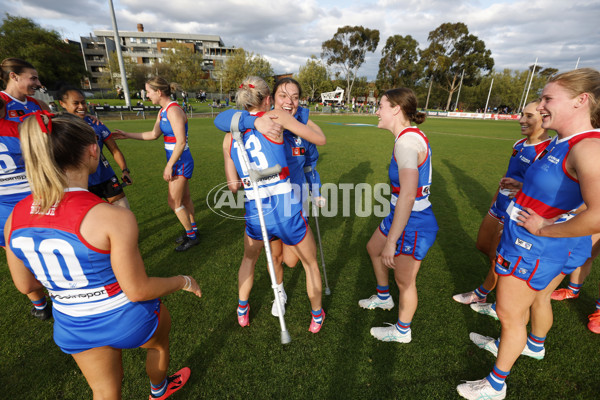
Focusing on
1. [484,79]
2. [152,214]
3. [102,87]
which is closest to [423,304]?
[152,214]

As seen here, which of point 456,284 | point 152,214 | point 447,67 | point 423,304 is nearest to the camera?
point 423,304

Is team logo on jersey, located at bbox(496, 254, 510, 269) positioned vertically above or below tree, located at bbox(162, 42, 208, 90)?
below

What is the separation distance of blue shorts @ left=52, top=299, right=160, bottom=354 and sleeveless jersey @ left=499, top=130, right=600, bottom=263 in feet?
9.15

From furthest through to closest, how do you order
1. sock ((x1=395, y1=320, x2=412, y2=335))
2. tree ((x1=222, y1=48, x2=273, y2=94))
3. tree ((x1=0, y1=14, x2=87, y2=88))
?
tree ((x1=222, y1=48, x2=273, y2=94)), tree ((x1=0, y1=14, x2=87, y2=88)), sock ((x1=395, y1=320, x2=412, y2=335))

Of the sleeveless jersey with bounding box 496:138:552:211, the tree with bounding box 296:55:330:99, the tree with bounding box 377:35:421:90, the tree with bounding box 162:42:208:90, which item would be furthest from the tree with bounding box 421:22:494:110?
the sleeveless jersey with bounding box 496:138:552:211

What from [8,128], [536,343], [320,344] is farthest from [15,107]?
[536,343]

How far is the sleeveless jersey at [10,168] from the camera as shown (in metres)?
3.02

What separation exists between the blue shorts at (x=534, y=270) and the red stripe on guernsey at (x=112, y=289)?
2815 mm

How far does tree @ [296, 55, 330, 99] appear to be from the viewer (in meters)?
65.6

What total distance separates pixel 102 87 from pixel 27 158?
86.1m

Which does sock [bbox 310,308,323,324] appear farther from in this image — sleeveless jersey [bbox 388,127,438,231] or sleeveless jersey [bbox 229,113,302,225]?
sleeveless jersey [bbox 388,127,438,231]

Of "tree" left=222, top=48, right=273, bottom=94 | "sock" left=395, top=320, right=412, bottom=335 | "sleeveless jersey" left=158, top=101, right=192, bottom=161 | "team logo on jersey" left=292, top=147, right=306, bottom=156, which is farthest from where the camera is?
"tree" left=222, top=48, right=273, bottom=94

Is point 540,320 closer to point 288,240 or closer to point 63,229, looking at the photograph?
point 288,240

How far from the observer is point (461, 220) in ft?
20.6
